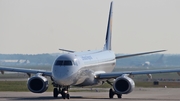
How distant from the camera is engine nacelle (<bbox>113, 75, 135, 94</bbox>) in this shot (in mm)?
43562

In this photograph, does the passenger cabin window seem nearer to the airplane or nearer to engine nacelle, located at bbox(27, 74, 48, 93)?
the airplane

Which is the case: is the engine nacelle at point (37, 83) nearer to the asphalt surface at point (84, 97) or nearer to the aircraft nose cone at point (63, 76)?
the asphalt surface at point (84, 97)

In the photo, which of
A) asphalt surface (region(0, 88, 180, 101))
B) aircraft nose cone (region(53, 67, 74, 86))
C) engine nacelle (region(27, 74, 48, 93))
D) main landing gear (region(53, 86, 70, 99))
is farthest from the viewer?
engine nacelle (region(27, 74, 48, 93))

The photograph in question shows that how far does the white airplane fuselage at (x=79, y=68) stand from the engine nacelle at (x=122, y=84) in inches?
94.5

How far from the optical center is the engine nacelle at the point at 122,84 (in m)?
43.6

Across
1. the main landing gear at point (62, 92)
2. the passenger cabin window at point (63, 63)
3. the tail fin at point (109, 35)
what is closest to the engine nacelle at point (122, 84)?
the main landing gear at point (62, 92)

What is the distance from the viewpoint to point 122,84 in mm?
43969

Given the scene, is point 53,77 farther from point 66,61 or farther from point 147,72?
point 147,72

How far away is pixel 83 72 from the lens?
1730 inches

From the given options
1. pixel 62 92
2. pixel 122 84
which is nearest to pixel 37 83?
pixel 62 92

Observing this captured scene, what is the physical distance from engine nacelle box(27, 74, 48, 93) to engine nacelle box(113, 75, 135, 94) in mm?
5028

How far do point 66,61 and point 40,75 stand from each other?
11.8 ft

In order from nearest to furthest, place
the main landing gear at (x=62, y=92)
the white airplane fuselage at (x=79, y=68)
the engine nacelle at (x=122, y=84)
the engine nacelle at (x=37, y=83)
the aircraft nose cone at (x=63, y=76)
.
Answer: the aircraft nose cone at (x=63, y=76) → the white airplane fuselage at (x=79, y=68) → the main landing gear at (x=62, y=92) → the engine nacelle at (x=122, y=84) → the engine nacelle at (x=37, y=83)

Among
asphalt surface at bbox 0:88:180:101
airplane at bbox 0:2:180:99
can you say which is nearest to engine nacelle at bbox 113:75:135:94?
airplane at bbox 0:2:180:99
